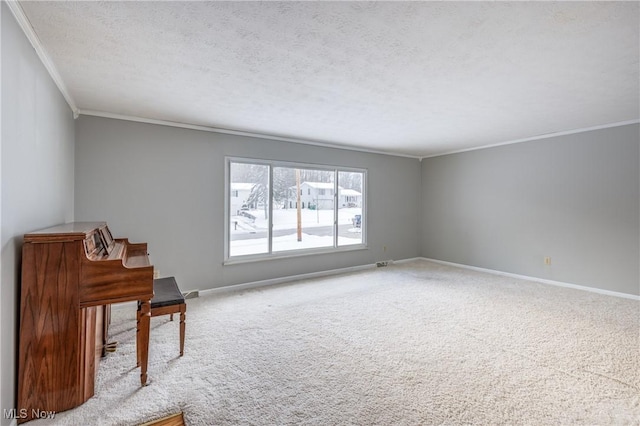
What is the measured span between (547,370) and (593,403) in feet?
1.22

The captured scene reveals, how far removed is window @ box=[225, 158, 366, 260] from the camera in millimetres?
4402

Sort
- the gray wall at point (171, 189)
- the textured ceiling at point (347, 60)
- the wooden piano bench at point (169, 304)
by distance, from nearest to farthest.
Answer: the textured ceiling at point (347, 60) < the wooden piano bench at point (169, 304) < the gray wall at point (171, 189)

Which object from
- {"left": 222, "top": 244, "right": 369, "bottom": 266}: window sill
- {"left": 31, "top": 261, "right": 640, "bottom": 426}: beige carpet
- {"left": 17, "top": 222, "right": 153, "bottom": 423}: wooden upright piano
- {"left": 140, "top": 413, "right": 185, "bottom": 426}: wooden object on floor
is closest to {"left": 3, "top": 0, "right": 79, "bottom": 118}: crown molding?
{"left": 17, "top": 222, "right": 153, "bottom": 423}: wooden upright piano

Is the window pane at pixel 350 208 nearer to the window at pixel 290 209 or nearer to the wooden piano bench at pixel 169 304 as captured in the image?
the window at pixel 290 209

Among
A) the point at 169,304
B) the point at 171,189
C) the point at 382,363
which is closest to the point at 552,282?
the point at 382,363

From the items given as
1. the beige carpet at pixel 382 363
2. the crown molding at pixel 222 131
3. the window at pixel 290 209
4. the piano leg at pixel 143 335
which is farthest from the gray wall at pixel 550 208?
the piano leg at pixel 143 335

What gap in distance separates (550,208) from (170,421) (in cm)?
529

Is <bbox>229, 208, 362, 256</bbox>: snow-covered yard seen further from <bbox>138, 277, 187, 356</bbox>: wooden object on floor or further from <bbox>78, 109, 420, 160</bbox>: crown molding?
<bbox>138, 277, 187, 356</bbox>: wooden object on floor

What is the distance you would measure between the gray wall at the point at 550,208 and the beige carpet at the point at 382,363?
2.07 ft

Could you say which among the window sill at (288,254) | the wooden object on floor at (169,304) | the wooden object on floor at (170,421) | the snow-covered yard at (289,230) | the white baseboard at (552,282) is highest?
the snow-covered yard at (289,230)

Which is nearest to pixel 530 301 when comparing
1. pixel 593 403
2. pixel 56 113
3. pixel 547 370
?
pixel 547 370

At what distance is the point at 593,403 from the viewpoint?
1909 mm

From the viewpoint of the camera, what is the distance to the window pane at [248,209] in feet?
14.3

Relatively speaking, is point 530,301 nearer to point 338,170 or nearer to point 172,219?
point 338,170
